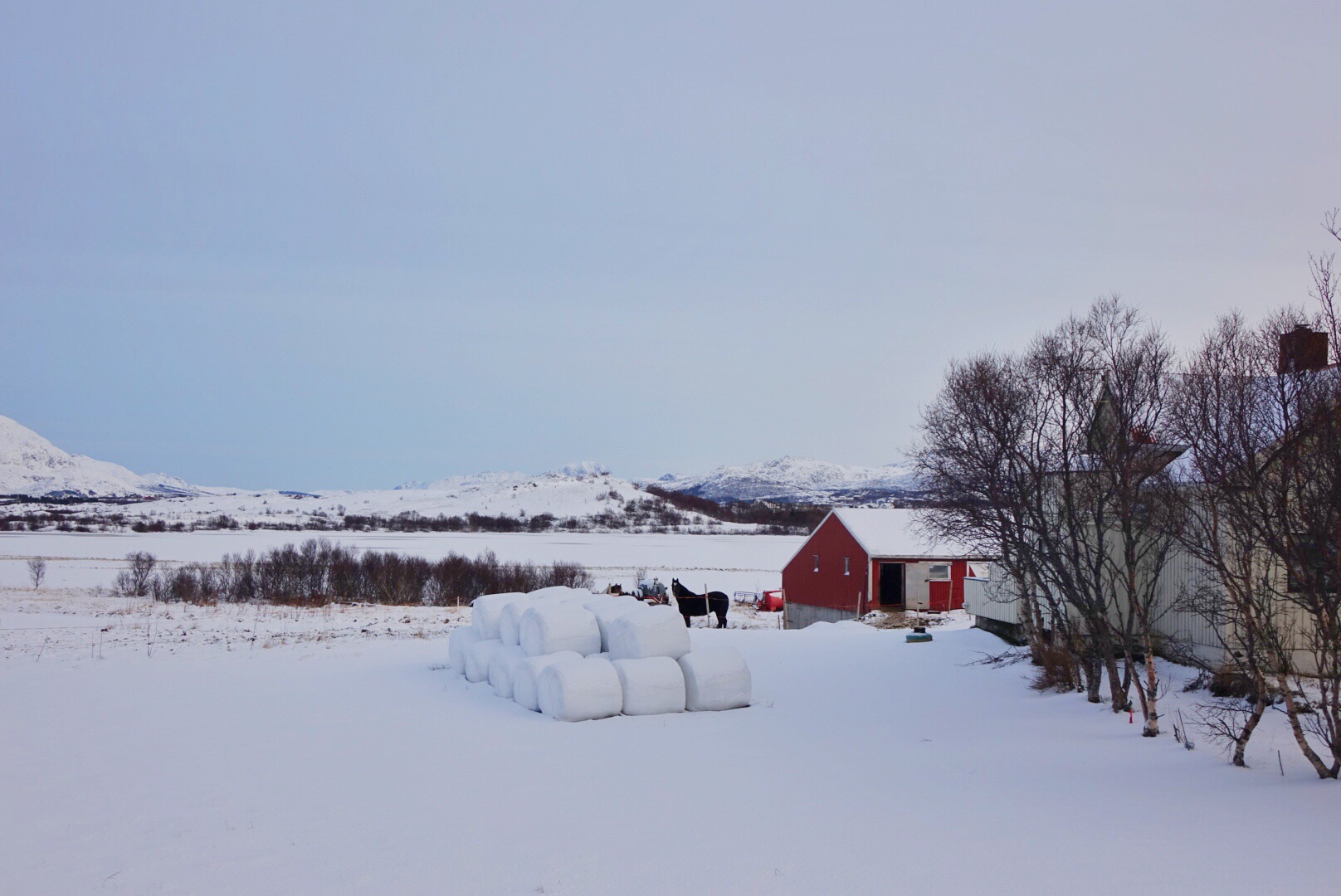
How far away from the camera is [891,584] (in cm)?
3531

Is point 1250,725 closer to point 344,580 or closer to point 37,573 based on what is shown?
point 344,580

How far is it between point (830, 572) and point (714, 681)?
81.1 feet

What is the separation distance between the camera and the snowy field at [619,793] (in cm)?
647

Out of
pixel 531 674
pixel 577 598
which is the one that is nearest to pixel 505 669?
pixel 531 674

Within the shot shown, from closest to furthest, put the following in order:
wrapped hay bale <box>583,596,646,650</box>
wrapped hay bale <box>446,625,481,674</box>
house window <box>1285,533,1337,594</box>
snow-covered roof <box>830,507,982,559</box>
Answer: house window <box>1285,533,1337,594</box> < wrapped hay bale <box>583,596,646,650</box> < wrapped hay bale <box>446,625,481,674</box> < snow-covered roof <box>830,507,982,559</box>

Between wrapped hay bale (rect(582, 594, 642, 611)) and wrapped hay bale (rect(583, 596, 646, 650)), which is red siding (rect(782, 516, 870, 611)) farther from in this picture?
wrapped hay bale (rect(583, 596, 646, 650))

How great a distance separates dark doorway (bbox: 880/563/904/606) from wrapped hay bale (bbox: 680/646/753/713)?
22.4m

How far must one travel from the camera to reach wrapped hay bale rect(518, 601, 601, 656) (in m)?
14.0

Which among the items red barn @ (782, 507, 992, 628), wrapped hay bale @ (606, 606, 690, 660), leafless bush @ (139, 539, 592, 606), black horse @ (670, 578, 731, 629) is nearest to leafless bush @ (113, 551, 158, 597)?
leafless bush @ (139, 539, 592, 606)

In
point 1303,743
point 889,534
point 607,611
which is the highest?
point 889,534

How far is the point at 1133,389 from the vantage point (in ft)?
38.2

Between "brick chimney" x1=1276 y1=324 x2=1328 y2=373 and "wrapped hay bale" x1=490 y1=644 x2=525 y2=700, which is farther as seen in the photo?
"wrapped hay bale" x1=490 y1=644 x2=525 y2=700

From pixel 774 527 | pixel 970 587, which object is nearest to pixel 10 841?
pixel 970 587

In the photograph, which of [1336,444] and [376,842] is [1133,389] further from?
[376,842]
